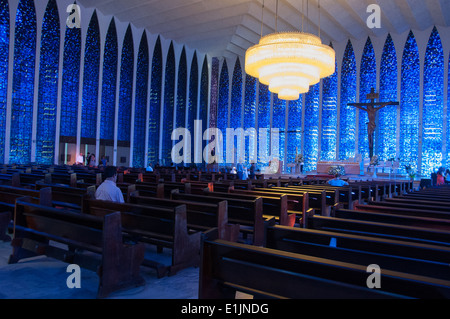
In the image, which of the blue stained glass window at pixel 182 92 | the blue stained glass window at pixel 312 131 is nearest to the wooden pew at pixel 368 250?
the blue stained glass window at pixel 312 131

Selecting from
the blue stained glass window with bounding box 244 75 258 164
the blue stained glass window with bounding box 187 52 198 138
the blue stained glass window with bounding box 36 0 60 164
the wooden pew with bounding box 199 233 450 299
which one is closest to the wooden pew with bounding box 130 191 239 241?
the wooden pew with bounding box 199 233 450 299

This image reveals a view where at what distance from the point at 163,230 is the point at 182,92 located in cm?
1939

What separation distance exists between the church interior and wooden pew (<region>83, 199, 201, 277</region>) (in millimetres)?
18

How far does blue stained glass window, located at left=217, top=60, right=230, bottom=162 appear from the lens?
75.1 feet

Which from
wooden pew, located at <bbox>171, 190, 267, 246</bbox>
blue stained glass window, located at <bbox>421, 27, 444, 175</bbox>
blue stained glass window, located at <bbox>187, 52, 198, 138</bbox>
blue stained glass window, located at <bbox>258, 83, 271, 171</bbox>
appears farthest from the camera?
blue stained glass window, located at <bbox>187, 52, 198, 138</bbox>

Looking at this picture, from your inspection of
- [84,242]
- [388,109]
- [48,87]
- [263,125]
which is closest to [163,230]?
[84,242]

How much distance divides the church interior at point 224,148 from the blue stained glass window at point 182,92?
0.10 meters

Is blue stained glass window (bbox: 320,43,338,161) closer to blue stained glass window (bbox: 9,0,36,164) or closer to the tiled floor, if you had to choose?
blue stained glass window (bbox: 9,0,36,164)

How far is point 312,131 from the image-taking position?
783 inches

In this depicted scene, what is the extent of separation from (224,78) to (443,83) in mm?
13089

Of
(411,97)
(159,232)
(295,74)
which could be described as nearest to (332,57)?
(295,74)

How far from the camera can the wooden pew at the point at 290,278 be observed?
1090 millimetres

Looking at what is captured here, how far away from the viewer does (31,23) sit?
14523mm
